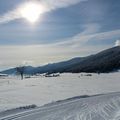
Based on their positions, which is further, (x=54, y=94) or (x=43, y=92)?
(x=43, y=92)

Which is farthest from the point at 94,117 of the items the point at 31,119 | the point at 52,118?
the point at 31,119

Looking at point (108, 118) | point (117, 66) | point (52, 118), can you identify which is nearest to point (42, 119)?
point (52, 118)

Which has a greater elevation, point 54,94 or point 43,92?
point 43,92

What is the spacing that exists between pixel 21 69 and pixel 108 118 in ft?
390

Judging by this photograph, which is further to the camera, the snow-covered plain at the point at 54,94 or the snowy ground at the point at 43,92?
the snowy ground at the point at 43,92

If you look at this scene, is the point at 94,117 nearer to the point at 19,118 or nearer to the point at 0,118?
the point at 19,118

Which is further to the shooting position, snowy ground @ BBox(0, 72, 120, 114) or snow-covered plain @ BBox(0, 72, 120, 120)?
snowy ground @ BBox(0, 72, 120, 114)

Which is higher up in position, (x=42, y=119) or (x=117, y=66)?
(x=117, y=66)

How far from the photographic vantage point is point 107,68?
6467 inches

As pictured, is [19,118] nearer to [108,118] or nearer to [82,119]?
[82,119]

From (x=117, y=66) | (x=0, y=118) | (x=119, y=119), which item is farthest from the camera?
(x=117, y=66)

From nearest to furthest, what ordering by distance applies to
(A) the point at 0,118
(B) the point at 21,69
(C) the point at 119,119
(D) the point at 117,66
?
(C) the point at 119,119 < (A) the point at 0,118 < (B) the point at 21,69 < (D) the point at 117,66

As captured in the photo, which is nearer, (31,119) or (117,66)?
(31,119)

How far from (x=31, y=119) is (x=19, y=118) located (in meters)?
0.81
